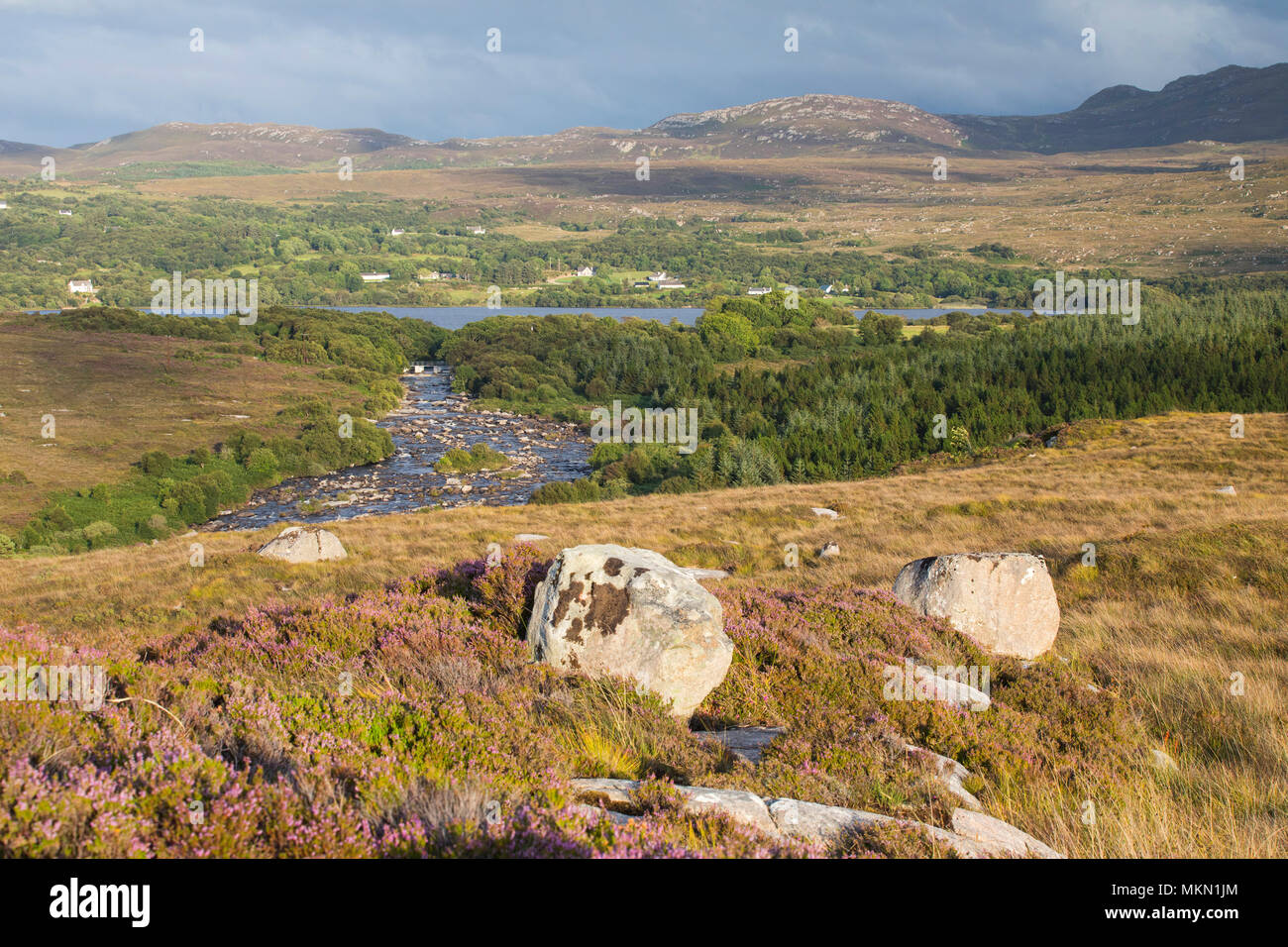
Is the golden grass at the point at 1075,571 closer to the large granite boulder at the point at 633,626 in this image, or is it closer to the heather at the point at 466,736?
the heather at the point at 466,736

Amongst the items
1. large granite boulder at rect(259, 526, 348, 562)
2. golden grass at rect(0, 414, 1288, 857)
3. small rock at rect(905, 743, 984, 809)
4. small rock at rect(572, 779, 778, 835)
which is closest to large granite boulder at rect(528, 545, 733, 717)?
golden grass at rect(0, 414, 1288, 857)

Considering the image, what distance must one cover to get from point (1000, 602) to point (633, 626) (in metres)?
6.28

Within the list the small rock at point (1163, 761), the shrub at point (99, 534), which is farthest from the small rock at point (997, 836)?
the shrub at point (99, 534)

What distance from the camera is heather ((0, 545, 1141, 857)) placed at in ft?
12.1

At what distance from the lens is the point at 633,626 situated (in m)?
7.80

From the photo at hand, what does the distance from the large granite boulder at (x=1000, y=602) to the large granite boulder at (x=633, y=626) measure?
4.84 meters

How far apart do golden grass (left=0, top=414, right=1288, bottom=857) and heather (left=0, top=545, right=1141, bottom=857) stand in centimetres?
70

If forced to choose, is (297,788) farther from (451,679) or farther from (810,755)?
(810,755)

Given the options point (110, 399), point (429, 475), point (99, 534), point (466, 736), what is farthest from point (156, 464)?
point (466, 736)

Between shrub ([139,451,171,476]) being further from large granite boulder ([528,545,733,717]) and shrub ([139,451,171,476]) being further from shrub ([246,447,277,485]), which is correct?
large granite boulder ([528,545,733,717])

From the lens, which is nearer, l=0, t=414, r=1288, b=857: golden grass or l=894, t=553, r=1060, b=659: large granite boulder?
l=0, t=414, r=1288, b=857: golden grass

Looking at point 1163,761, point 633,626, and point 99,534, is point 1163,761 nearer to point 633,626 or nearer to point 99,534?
point 633,626
